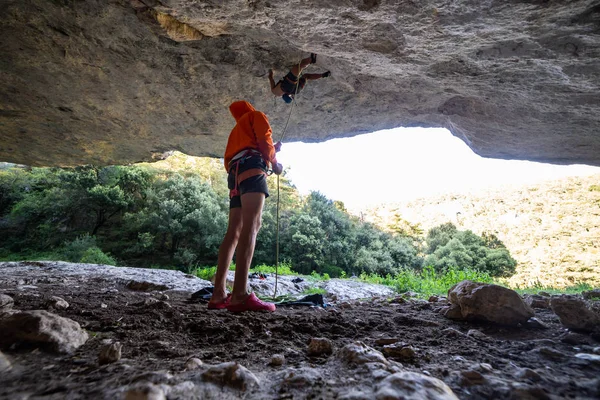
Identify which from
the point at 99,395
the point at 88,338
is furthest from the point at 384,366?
the point at 88,338

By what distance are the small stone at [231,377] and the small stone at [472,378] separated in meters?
0.69

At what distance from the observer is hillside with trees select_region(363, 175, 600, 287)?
11.1 meters

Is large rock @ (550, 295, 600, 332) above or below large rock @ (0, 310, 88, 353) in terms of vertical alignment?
above

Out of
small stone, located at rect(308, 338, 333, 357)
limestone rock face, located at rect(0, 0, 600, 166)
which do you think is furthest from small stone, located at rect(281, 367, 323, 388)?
limestone rock face, located at rect(0, 0, 600, 166)

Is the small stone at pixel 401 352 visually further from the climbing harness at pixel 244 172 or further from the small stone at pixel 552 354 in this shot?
the climbing harness at pixel 244 172

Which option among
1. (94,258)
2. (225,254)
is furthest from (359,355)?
(94,258)

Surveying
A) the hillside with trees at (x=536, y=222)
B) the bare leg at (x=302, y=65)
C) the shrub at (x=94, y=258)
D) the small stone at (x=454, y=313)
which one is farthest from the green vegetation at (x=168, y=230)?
the small stone at (x=454, y=313)

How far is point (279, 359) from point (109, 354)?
634 millimetres

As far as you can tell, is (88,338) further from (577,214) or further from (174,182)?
(577,214)

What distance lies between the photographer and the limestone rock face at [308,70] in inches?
88.0

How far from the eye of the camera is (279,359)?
46.1 inches

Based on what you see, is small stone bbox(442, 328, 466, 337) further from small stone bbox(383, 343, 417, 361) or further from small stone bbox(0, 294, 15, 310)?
small stone bbox(0, 294, 15, 310)

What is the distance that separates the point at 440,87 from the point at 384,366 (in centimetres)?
351

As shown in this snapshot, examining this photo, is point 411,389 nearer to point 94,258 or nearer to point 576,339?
point 576,339
